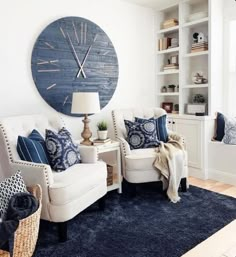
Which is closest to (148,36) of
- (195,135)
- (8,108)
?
(195,135)

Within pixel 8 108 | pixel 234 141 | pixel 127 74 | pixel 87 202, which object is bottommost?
pixel 87 202

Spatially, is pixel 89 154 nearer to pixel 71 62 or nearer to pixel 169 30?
pixel 71 62

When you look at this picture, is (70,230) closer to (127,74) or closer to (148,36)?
(127,74)

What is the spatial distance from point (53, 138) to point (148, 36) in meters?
2.45

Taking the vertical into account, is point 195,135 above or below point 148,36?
below

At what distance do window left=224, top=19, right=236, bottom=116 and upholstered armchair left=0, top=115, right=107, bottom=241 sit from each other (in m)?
2.12

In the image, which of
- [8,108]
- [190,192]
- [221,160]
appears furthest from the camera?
[221,160]

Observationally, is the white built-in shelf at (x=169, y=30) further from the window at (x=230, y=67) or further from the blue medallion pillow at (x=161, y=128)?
the blue medallion pillow at (x=161, y=128)

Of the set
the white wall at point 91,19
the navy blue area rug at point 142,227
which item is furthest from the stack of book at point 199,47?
the navy blue area rug at point 142,227

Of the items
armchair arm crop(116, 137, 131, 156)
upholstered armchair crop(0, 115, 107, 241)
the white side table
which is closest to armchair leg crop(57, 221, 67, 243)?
upholstered armchair crop(0, 115, 107, 241)

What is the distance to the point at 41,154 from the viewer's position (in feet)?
8.00

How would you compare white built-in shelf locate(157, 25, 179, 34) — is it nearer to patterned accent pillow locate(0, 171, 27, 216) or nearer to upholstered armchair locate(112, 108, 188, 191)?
upholstered armchair locate(112, 108, 188, 191)

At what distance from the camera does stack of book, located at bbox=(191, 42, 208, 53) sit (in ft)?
12.0

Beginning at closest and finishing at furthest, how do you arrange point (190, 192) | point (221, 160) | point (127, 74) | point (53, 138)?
point (53, 138) → point (190, 192) → point (221, 160) → point (127, 74)
